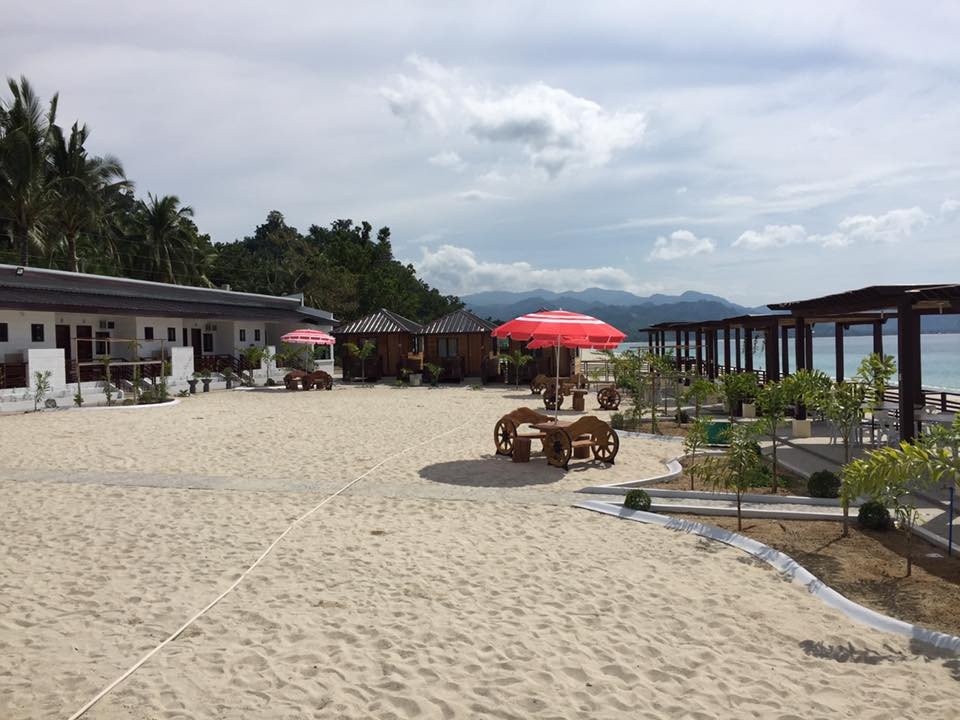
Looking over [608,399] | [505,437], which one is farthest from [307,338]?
[505,437]

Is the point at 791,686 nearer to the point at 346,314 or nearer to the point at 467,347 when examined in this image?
the point at 467,347

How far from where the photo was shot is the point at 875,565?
6.10 metres

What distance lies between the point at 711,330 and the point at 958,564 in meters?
20.7

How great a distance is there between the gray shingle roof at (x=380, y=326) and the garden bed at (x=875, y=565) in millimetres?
24893

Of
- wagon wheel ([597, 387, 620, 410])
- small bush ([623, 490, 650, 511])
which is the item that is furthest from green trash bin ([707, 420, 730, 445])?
wagon wheel ([597, 387, 620, 410])

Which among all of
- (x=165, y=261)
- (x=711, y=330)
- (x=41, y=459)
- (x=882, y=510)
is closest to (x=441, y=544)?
(x=882, y=510)

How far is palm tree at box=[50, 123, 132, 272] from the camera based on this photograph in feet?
108

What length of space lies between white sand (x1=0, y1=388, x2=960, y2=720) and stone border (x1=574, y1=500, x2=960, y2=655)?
149 mm

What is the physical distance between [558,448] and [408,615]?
19.9 ft

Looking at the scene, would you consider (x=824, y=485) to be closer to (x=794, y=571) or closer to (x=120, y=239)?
(x=794, y=571)

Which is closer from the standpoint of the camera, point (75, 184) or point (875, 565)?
point (875, 565)

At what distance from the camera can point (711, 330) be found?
26.0 meters

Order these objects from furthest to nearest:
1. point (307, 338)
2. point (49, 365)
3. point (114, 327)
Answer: point (307, 338) → point (114, 327) → point (49, 365)

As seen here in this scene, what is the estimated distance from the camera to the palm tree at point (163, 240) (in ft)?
145
